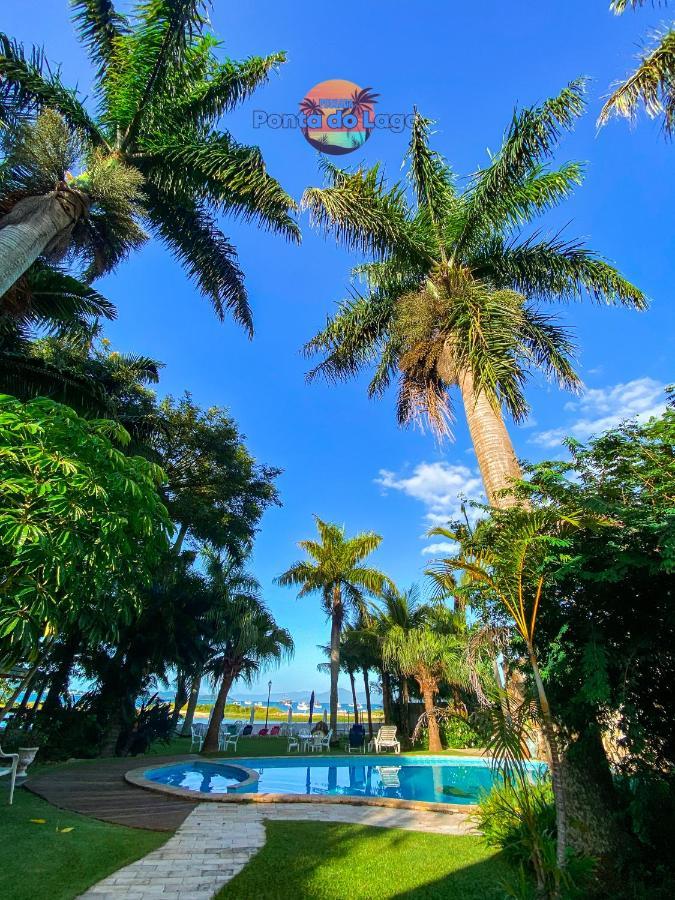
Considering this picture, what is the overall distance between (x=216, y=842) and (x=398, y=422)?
8452mm

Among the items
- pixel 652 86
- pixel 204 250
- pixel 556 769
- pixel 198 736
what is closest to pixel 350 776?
pixel 198 736

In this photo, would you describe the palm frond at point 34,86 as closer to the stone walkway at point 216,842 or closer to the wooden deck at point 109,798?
the stone walkway at point 216,842

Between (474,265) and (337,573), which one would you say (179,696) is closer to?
(337,573)

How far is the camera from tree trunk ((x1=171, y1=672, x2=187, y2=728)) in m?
17.6

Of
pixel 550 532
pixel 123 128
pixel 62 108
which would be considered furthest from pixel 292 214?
pixel 550 532

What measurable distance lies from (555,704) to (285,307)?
47.4 feet

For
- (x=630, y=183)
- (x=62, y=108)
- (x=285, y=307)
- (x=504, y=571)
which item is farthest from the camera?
(x=285, y=307)

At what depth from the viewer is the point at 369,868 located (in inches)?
182

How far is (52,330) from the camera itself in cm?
913

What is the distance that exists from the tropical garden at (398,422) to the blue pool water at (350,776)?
2.74 m

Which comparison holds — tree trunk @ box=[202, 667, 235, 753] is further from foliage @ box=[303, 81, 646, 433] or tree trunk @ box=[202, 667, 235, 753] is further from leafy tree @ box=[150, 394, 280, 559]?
foliage @ box=[303, 81, 646, 433]

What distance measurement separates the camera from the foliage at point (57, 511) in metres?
4.20

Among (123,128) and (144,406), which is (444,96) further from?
(144,406)

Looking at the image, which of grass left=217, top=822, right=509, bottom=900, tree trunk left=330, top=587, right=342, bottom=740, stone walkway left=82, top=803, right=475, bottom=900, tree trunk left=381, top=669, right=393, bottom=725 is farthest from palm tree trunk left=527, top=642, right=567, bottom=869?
tree trunk left=381, top=669, right=393, bottom=725
